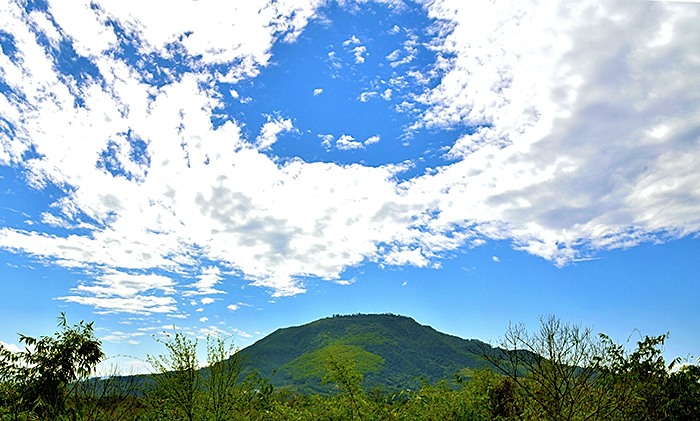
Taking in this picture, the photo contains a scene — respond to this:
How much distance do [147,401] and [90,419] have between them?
6569mm

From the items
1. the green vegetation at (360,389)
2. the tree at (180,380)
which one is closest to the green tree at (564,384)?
the green vegetation at (360,389)

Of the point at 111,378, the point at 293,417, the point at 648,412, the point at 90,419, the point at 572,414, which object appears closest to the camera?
the point at 572,414

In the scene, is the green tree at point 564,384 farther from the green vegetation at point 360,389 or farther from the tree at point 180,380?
the tree at point 180,380

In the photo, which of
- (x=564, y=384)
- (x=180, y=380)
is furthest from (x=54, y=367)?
(x=564, y=384)

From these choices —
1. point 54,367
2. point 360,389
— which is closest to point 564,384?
point 360,389

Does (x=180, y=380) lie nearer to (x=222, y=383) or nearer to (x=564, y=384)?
(x=222, y=383)

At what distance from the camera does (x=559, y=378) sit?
16922 mm

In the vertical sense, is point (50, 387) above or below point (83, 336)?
below

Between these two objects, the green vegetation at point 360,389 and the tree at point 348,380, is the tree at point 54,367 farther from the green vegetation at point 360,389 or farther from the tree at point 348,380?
the tree at point 348,380

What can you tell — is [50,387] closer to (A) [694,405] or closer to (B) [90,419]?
(B) [90,419]

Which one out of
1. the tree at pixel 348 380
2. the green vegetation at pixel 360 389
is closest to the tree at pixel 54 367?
the green vegetation at pixel 360 389

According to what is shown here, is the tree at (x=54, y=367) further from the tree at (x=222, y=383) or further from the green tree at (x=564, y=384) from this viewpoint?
the green tree at (x=564, y=384)

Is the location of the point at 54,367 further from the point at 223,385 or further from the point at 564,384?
the point at 564,384

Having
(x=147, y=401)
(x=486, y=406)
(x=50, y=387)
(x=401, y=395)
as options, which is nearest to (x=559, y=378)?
(x=486, y=406)
